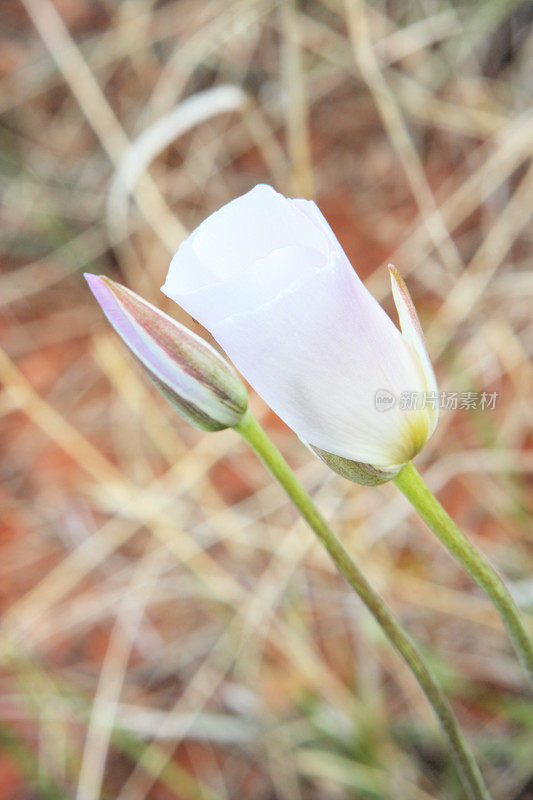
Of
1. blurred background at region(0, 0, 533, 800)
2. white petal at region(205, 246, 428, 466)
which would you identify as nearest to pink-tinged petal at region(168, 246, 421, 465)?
white petal at region(205, 246, 428, 466)

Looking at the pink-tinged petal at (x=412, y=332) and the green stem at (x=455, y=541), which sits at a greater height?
the pink-tinged petal at (x=412, y=332)

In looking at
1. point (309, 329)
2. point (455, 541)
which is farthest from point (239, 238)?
point (455, 541)

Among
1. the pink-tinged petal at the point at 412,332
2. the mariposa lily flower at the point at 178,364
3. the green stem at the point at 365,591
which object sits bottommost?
the green stem at the point at 365,591

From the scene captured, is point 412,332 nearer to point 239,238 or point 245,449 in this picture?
point 239,238

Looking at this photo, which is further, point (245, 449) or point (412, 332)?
point (245, 449)

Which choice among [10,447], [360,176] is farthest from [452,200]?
[10,447]

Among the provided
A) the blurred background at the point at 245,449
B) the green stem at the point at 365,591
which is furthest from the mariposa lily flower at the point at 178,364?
the blurred background at the point at 245,449

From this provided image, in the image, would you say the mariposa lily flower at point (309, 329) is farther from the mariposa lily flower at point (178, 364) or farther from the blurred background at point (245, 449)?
the blurred background at point (245, 449)
